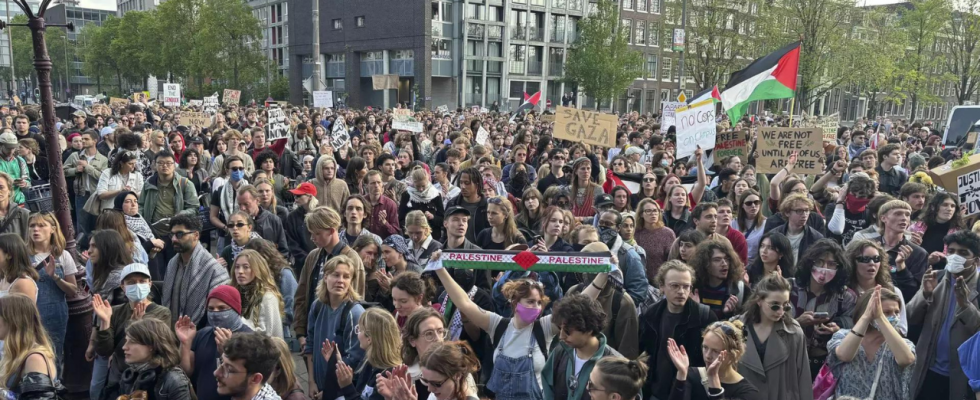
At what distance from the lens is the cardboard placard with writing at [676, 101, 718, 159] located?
968 cm

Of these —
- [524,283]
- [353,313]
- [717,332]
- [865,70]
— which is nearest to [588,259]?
[524,283]

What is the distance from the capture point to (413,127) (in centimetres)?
1380

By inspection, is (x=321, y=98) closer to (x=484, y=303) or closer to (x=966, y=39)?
(x=484, y=303)

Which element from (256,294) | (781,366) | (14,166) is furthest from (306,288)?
(14,166)

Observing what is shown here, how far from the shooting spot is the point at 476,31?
52.6 meters

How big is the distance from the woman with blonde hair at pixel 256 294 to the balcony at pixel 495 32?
49.7 meters

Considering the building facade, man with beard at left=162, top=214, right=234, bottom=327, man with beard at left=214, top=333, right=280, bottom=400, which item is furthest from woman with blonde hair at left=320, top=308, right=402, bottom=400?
the building facade

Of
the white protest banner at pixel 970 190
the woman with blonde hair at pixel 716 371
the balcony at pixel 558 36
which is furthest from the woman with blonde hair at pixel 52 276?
the balcony at pixel 558 36

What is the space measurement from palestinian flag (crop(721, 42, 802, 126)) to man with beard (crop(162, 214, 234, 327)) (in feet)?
26.0

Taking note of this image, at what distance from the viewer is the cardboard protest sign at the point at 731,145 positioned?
34.4ft

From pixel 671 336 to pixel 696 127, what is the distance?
599cm

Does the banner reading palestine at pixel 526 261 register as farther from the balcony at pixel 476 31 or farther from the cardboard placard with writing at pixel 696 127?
the balcony at pixel 476 31

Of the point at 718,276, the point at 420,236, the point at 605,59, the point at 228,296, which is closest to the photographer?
the point at 228,296

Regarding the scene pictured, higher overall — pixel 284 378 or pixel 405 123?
pixel 405 123
